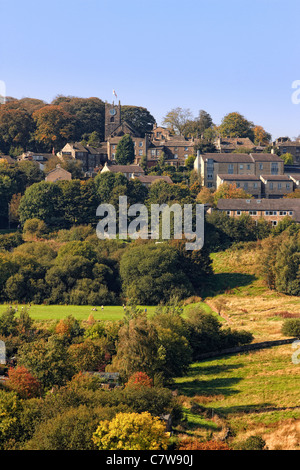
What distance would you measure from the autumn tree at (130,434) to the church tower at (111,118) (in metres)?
77.0

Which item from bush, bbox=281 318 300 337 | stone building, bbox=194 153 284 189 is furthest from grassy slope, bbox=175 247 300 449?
stone building, bbox=194 153 284 189

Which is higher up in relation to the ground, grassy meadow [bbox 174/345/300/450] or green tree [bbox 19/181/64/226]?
green tree [bbox 19/181/64/226]

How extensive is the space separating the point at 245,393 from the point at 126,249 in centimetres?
2886

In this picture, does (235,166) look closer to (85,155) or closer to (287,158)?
(287,158)

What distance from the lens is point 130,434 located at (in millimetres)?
21828

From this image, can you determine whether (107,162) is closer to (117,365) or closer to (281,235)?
(281,235)

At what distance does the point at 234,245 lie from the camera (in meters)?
60.5

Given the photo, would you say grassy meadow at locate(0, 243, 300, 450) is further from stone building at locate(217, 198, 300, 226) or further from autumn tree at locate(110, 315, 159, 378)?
stone building at locate(217, 198, 300, 226)

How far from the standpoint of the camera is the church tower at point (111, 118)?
9588 centimetres

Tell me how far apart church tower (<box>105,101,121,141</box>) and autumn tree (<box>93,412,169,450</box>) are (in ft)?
253

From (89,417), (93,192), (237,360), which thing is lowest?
(237,360)

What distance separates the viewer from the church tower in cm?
9588

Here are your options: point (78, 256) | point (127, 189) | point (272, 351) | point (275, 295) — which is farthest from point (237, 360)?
point (127, 189)
